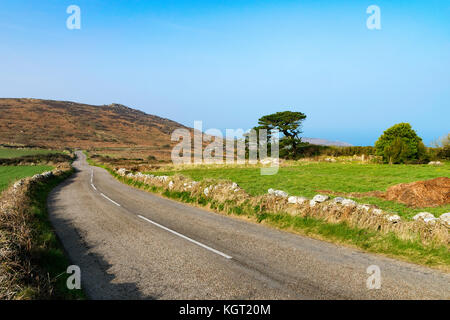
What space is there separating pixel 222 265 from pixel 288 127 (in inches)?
1714

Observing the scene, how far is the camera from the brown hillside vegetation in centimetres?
11892

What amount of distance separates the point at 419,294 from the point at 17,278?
287 inches

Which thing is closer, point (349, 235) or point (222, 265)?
point (222, 265)

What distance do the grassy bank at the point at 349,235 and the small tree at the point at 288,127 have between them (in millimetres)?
36852

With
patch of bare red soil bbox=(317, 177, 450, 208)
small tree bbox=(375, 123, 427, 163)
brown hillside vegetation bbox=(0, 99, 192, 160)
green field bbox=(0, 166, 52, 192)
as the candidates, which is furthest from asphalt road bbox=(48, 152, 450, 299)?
brown hillside vegetation bbox=(0, 99, 192, 160)

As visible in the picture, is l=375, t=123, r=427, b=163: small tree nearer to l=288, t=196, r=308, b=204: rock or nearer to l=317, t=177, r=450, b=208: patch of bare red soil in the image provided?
l=317, t=177, r=450, b=208: patch of bare red soil

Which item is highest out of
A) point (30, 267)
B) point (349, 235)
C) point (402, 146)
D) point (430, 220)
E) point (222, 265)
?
point (402, 146)

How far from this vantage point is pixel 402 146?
107 feet
